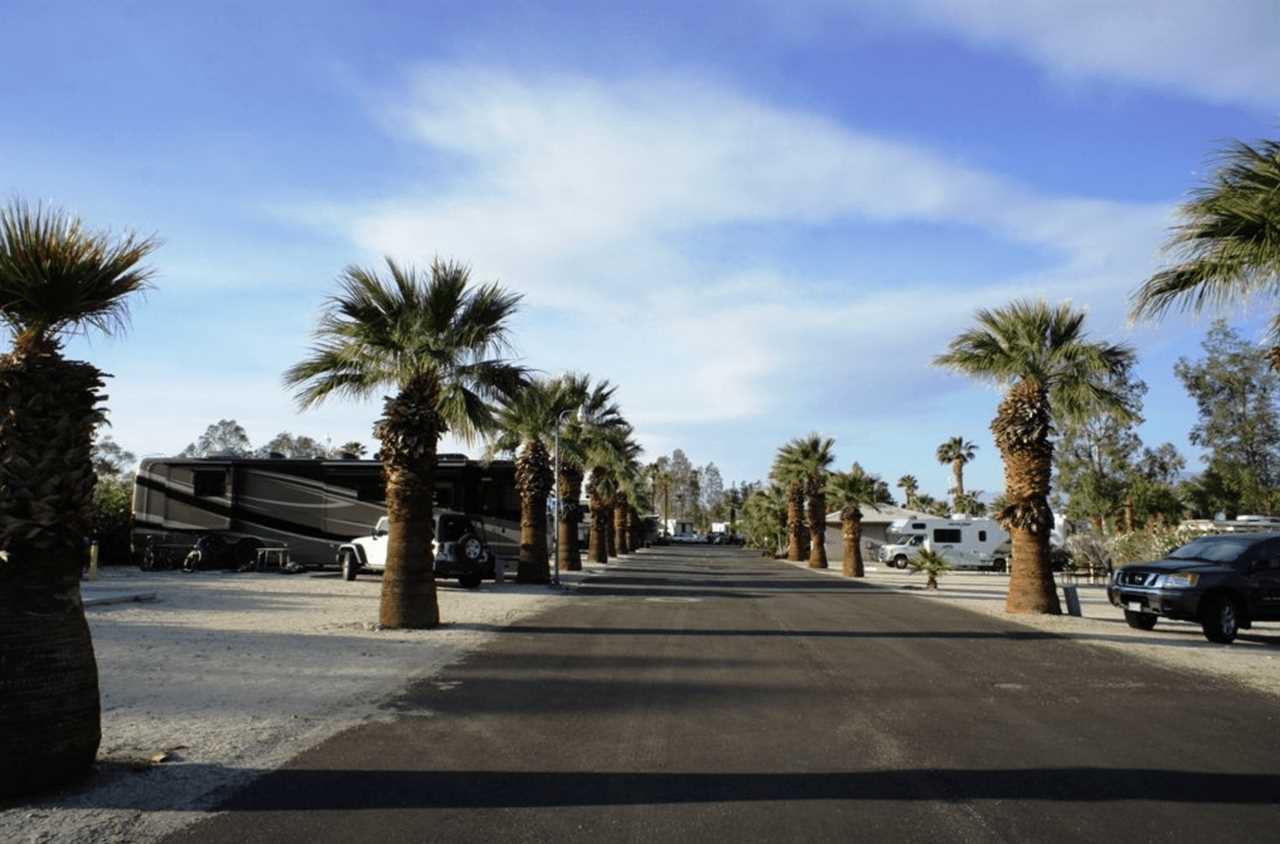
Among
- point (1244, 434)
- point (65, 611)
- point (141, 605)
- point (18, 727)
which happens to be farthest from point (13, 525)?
point (1244, 434)

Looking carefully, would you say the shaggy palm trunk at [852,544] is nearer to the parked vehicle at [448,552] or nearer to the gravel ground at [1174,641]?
the gravel ground at [1174,641]

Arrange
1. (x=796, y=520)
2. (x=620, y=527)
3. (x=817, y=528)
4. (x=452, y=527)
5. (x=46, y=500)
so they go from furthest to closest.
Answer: (x=620, y=527), (x=796, y=520), (x=817, y=528), (x=452, y=527), (x=46, y=500)

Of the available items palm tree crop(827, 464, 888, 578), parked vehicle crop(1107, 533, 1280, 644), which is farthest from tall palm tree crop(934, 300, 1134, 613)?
palm tree crop(827, 464, 888, 578)

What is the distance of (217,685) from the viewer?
32.3 ft

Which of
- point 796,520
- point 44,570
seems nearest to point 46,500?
point 44,570

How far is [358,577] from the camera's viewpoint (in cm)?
2852

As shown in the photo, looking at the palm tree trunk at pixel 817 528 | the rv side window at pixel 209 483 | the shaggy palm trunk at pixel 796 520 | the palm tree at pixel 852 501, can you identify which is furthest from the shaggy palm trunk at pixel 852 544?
the rv side window at pixel 209 483

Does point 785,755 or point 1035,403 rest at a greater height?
point 1035,403

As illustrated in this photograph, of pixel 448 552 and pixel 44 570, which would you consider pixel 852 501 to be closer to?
pixel 448 552

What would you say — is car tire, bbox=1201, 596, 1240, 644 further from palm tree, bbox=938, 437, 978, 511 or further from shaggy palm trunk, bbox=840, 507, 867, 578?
palm tree, bbox=938, 437, 978, 511

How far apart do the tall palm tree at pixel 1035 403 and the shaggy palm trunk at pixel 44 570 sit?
17691 millimetres

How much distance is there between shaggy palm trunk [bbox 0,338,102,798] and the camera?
5.56m

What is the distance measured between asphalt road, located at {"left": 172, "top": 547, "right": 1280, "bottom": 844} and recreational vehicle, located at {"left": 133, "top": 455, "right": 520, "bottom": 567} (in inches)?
633

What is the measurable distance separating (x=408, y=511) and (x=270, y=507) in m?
15.8
